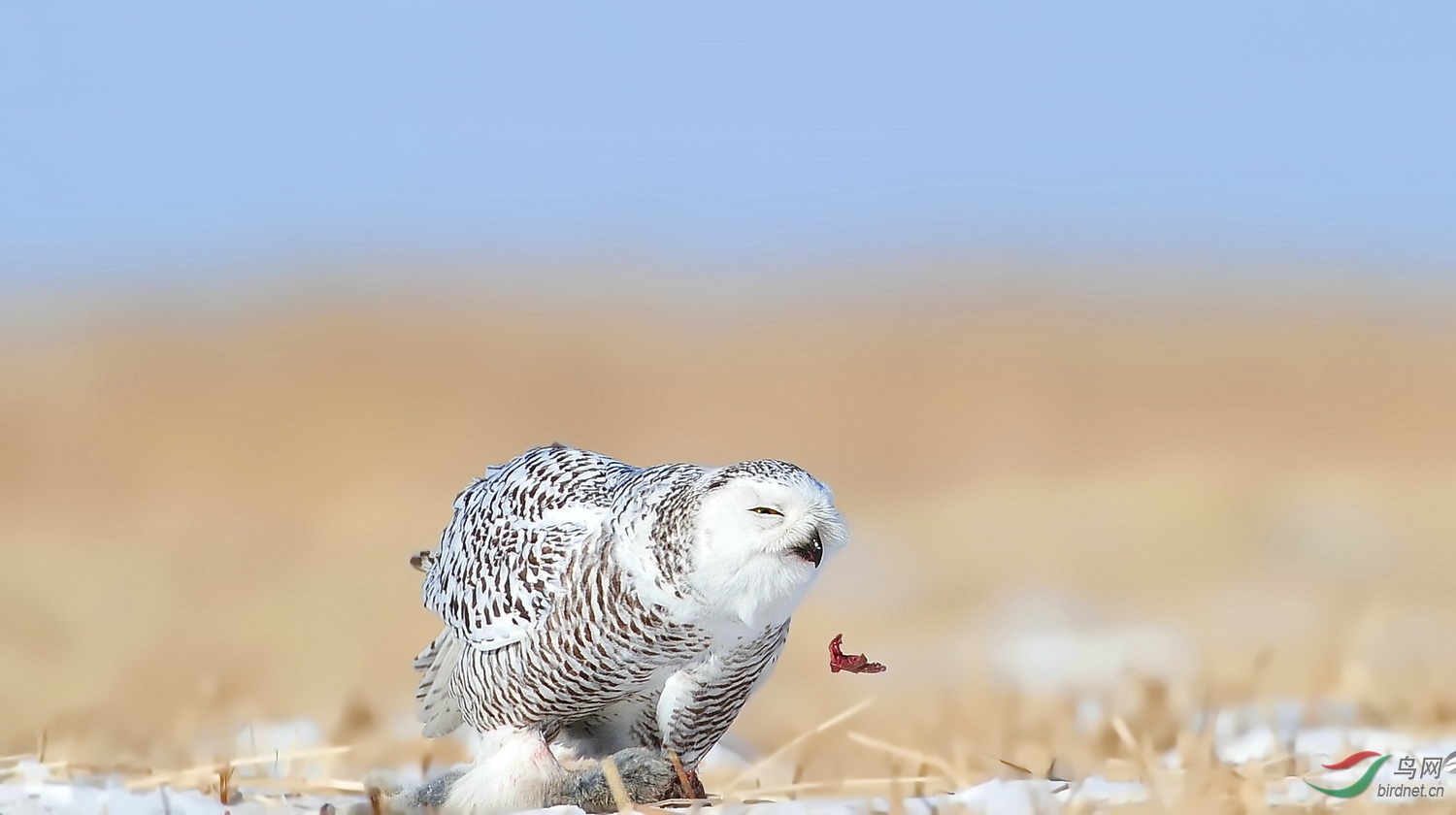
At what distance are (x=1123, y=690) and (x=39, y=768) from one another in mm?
3792

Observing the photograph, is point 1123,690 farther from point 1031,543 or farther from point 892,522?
point 892,522

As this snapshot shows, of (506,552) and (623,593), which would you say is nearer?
(623,593)

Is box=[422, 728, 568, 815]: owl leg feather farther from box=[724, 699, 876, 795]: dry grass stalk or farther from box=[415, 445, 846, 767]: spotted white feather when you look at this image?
box=[724, 699, 876, 795]: dry grass stalk

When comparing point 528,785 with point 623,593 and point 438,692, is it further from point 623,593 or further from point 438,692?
point 438,692

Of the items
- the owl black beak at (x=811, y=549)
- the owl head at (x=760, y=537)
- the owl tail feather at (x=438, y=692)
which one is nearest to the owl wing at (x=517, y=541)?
the owl tail feather at (x=438, y=692)

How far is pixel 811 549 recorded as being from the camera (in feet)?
14.5

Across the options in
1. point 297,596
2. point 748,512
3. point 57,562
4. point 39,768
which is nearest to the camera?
point 748,512

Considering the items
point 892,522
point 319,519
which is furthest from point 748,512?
point 319,519

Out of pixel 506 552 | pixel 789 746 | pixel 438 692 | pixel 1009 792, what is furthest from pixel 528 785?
pixel 1009 792

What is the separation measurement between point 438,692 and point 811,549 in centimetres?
209

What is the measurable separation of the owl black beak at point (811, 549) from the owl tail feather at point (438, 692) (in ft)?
6.15

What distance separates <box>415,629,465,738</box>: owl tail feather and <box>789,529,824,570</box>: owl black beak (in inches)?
73.8

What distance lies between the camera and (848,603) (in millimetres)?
10430

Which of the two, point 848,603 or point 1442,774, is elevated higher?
point 1442,774
